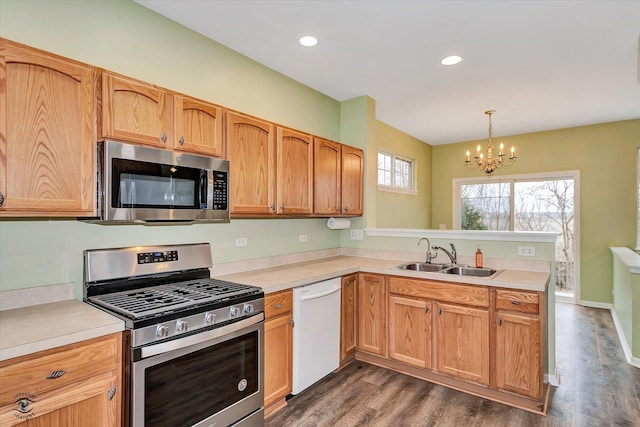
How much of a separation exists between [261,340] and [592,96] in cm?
444

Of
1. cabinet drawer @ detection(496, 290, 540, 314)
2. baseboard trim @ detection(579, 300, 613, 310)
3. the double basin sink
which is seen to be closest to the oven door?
the double basin sink

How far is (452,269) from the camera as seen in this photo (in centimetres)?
312

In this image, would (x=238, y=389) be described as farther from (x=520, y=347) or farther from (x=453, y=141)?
(x=453, y=141)

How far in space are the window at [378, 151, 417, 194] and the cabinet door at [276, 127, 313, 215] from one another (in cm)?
219

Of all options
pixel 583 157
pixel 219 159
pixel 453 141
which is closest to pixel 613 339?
pixel 583 157

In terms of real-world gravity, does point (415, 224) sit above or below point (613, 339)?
above

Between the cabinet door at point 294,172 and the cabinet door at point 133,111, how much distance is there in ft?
3.17

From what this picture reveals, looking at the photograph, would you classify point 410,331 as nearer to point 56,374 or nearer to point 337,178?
point 337,178

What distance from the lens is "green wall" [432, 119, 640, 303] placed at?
4863 millimetres

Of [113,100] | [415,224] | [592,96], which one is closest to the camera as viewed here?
[113,100]

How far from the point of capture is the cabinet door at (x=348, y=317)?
302 cm

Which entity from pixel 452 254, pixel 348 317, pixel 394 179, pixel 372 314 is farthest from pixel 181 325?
pixel 394 179

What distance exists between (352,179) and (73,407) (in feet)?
9.52

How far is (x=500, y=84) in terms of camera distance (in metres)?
3.60
